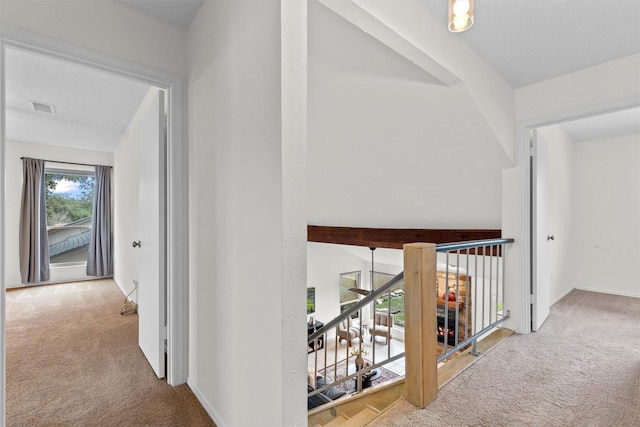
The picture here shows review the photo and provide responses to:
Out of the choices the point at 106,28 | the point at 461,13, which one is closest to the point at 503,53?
the point at 461,13

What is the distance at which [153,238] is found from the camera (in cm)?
211

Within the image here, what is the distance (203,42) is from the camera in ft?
5.69

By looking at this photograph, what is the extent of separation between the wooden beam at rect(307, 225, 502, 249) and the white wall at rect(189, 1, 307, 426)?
2.52 meters

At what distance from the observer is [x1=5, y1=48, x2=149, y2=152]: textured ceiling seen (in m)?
2.53

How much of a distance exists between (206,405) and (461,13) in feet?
7.55

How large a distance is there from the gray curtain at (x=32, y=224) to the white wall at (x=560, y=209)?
7310 millimetres

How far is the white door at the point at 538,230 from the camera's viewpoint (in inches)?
106

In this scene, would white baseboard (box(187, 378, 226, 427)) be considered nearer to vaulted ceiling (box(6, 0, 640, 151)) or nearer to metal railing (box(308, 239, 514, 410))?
metal railing (box(308, 239, 514, 410))

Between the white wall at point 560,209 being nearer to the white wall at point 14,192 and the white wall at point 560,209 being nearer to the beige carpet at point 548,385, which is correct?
the beige carpet at point 548,385

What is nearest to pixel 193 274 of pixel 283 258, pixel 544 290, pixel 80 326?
pixel 283 258

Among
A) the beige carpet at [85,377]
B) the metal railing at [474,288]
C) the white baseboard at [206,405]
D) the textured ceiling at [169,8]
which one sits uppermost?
the textured ceiling at [169,8]

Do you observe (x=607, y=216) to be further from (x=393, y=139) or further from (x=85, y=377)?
(x=85, y=377)

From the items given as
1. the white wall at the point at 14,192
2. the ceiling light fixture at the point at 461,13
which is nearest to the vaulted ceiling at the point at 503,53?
the ceiling light fixture at the point at 461,13

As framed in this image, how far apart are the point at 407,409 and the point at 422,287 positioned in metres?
0.66
